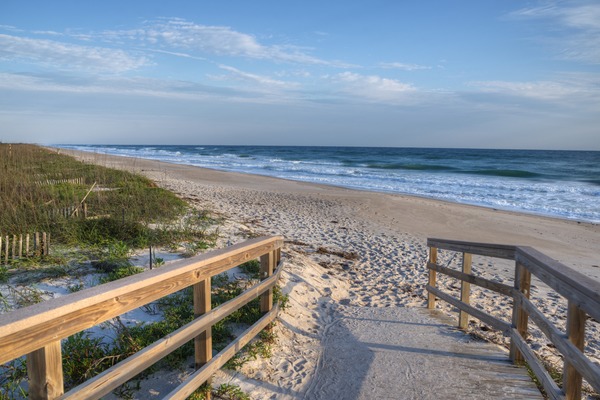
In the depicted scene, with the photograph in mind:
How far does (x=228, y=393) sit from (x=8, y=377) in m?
1.56

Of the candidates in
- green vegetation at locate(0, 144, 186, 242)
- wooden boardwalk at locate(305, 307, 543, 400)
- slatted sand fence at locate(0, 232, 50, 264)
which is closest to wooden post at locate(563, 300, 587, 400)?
wooden boardwalk at locate(305, 307, 543, 400)

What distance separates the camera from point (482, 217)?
50.2 ft

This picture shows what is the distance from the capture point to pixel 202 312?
3082 mm

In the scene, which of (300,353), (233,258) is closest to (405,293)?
(300,353)

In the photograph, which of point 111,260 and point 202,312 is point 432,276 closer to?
point 202,312

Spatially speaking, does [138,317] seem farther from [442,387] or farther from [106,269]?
[442,387]

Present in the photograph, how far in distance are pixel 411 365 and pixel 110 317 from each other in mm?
2961

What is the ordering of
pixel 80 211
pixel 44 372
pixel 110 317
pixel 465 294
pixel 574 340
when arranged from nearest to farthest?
pixel 44 372 → pixel 110 317 → pixel 574 340 → pixel 465 294 → pixel 80 211

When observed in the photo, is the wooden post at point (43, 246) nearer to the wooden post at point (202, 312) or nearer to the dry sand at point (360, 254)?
the dry sand at point (360, 254)

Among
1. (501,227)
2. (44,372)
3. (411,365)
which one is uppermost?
(44,372)

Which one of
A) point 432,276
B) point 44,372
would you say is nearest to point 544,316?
point 432,276

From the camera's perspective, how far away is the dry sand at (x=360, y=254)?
175 inches

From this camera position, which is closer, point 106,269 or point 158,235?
point 106,269

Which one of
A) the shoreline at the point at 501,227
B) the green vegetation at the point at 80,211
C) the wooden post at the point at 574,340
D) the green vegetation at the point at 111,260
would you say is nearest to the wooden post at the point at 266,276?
the green vegetation at the point at 111,260
